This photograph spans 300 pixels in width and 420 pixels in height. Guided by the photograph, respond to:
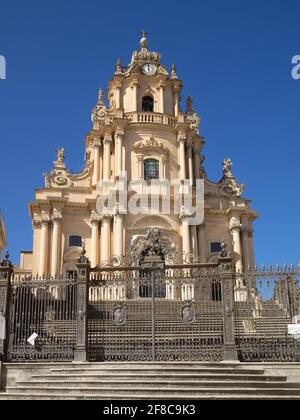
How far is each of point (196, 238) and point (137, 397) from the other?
80.7 ft

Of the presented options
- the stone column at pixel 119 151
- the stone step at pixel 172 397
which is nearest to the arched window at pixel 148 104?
the stone column at pixel 119 151

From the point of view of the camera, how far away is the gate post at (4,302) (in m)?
17.6

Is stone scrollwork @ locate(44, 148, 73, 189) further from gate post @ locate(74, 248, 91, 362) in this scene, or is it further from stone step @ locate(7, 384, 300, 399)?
stone step @ locate(7, 384, 300, 399)

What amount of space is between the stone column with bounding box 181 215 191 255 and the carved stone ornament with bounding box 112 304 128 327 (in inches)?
694

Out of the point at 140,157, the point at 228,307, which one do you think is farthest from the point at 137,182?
the point at 228,307

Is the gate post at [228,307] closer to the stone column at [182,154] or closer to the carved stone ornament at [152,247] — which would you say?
the carved stone ornament at [152,247]

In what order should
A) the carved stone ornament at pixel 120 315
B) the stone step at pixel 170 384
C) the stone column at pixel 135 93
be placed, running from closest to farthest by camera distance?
the stone step at pixel 170 384 < the carved stone ornament at pixel 120 315 < the stone column at pixel 135 93

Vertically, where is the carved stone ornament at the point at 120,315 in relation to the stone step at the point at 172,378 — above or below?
above

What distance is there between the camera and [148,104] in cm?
4369

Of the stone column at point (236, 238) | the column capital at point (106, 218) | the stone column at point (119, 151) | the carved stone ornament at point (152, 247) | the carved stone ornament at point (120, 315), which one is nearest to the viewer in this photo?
the carved stone ornament at point (120, 315)

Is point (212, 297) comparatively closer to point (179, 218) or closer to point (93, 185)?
point (179, 218)

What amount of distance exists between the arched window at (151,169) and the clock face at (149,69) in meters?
8.11

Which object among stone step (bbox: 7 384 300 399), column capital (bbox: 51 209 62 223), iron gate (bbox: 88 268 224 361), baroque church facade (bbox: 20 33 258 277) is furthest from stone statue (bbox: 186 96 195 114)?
stone step (bbox: 7 384 300 399)

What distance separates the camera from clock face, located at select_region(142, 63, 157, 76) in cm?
4372
